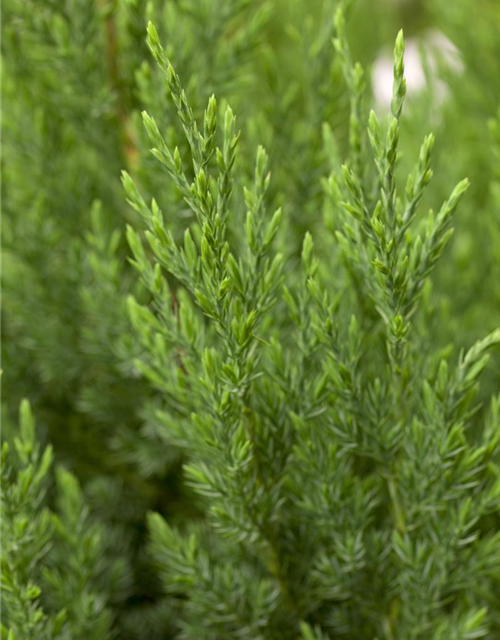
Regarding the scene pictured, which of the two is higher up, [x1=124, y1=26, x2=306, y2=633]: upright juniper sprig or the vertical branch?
the vertical branch

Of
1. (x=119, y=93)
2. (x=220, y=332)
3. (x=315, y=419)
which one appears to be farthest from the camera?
(x=119, y=93)

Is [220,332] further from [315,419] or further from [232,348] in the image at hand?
[315,419]

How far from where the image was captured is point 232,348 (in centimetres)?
56

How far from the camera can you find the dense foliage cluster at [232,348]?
577 mm

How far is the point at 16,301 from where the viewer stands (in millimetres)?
858

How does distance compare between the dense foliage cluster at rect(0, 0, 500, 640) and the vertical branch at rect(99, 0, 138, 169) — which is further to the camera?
the vertical branch at rect(99, 0, 138, 169)

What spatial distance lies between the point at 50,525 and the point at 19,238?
0.35 meters

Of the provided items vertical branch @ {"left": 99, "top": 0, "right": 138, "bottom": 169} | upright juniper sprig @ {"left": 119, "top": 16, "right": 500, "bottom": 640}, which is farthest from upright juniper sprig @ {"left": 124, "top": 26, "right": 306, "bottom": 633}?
vertical branch @ {"left": 99, "top": 0, "right": 138, "bottom": 169}

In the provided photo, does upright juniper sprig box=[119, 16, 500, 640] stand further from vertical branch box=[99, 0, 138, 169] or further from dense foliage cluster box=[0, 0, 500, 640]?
vertical branch box=[99, 0, 138, 169]

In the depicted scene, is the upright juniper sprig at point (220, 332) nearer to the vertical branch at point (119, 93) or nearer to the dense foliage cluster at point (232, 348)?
the dense foliage cluster at point (232, 348)

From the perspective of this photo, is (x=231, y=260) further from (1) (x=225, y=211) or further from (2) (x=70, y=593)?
(2) (x=70, y=593)

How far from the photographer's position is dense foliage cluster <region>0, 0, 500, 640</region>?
1.89ft

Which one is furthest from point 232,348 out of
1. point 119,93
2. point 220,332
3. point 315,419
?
point 119,93

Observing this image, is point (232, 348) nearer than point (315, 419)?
Yes
